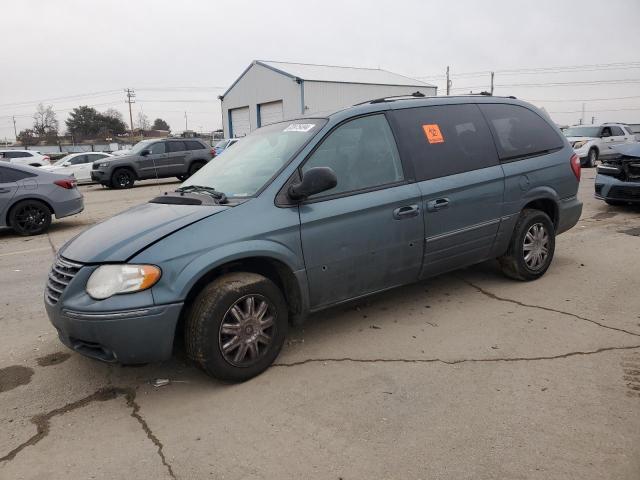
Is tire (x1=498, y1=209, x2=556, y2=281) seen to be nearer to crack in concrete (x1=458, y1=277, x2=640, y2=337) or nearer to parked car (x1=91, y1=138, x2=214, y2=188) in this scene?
crack in concrete (x1=458, y1=277, x2=640, y2=337)

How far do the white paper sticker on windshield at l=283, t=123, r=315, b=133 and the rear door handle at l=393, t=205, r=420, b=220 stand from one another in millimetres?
944

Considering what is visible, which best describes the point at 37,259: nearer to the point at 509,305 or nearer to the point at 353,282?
the point at 353,282

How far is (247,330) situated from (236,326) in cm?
10

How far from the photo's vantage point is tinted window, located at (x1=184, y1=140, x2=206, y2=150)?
64.6 ft

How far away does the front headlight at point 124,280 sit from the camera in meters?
3.02

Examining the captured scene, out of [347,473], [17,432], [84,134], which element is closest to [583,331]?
[347,473]

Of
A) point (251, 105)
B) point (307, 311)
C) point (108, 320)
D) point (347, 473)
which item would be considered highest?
point (251, 105)

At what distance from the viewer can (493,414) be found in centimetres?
290

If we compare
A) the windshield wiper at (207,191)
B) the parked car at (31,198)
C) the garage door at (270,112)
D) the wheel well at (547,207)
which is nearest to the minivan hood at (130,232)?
the windshield wiper at (207,191)

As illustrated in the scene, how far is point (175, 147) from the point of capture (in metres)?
19.4

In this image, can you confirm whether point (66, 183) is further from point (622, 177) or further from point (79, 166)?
point (79, 166)

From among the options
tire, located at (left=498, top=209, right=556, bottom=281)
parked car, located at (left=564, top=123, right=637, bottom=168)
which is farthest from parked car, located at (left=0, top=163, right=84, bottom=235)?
parked car, located at (left=564, top=123, right=637, bottom=168)

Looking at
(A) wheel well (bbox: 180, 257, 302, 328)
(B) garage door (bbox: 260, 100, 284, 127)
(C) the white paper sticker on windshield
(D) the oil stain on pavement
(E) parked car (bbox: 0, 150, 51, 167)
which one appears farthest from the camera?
(B) garage door (bbox: 260, 100, 284, 127)

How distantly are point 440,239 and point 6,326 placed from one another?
401 centimetres
